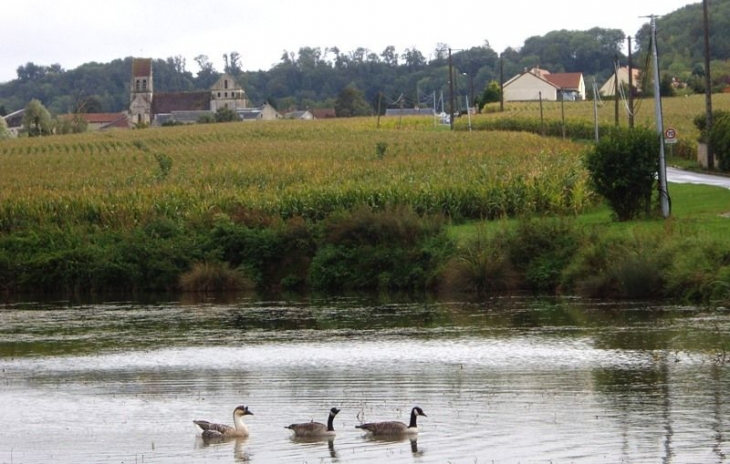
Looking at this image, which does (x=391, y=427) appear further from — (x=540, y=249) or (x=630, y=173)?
(x=630, y=173)

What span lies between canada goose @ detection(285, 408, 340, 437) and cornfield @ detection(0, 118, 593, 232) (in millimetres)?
25530

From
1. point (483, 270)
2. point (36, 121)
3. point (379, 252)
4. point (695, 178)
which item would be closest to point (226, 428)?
point (483, 270)

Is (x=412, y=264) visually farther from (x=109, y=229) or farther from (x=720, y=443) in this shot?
(x=720, y=443)

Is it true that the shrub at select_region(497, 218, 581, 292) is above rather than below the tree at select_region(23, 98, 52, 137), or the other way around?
below

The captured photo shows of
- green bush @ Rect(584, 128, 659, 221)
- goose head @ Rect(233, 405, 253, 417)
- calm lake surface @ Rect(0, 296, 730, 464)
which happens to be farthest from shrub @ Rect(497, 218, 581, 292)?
goose head @ Rect(233, 405, 253, 417)

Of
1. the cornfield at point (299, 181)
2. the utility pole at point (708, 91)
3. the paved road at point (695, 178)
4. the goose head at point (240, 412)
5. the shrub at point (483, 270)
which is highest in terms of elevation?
the utility pole at point (708, 91)

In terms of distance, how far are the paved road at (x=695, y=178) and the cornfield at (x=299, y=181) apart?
423cm

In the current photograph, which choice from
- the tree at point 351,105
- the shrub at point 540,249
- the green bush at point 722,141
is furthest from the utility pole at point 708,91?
the tree at point 351,105

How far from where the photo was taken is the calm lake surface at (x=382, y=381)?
57.0 feet

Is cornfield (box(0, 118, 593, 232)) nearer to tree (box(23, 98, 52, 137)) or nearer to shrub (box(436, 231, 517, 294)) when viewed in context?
shrub (box(436, 231, 517, 294))

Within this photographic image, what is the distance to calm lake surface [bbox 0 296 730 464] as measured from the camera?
1738cm

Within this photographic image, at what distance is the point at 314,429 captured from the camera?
57.7 feet

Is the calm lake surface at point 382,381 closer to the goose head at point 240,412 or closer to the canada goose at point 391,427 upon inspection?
the canada goose at point 391,427

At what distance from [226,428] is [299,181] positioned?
36.1 m
